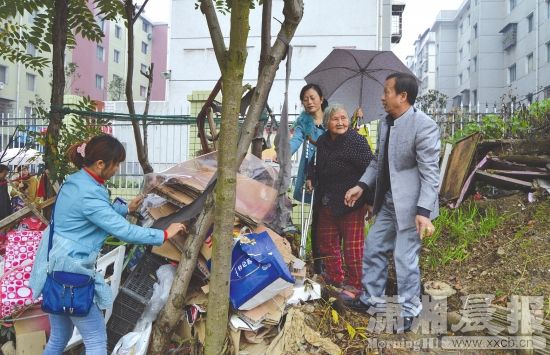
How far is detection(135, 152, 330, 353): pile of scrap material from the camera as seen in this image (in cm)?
281

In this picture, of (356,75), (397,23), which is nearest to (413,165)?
(356,75)

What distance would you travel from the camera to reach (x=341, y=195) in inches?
142

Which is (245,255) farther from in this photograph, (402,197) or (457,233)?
(457,233)

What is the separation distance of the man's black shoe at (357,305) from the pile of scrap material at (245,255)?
319 mm

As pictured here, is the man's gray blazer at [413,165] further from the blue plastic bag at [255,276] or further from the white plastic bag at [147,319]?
the white plastic bag at [147,319]

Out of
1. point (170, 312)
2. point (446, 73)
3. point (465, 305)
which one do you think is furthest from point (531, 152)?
point (446, 73)

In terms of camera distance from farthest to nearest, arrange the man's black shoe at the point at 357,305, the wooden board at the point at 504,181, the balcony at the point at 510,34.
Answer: the balcony at the point at 510,34
the wooden board at the point at 504,181
the man's black shoe at the point at 357,305

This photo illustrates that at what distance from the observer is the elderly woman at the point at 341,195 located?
3.61 meters

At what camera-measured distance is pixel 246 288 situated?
2809mm

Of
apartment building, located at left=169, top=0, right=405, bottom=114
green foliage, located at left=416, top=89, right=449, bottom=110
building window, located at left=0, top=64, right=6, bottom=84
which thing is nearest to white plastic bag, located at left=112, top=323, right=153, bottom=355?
apartment building, located at left=169, top=0, right=405, bottom=114

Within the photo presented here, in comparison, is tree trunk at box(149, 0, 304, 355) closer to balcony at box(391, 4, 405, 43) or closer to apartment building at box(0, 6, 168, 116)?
apartment building at box(0, 6, 168, 116)

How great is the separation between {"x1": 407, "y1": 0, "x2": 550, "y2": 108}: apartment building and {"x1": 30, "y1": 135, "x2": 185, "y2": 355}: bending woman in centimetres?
1864

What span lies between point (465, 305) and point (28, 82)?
3184cm

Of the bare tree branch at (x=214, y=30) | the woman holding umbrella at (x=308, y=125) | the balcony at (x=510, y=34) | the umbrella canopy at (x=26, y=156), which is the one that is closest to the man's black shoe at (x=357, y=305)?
the woman holding umbrella at (x=308, y=125)
